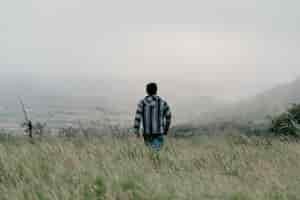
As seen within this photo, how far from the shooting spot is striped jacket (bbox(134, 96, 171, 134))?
1048 cm

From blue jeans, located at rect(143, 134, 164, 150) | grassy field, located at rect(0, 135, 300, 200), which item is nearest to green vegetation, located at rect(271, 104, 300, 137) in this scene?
blue jeans, located at rect(143, 134, 164, 150)

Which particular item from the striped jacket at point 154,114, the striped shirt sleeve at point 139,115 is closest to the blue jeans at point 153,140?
the striped jacket at point 154,114

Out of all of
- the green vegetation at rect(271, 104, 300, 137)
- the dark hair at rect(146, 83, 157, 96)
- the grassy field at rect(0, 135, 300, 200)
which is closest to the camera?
the grassy field at rect(0, 135, 300, 200)

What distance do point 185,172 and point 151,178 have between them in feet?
4.62

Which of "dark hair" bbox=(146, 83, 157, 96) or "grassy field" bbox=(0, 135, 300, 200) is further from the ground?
"dark hair" bbox=(146, 83, 157, 96)

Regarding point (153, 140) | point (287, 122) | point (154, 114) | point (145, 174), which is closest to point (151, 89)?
point (154, 114)

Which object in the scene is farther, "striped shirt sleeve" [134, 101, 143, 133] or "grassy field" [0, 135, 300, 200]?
"striped shirt sleeve" [134, 101, 143, 133]

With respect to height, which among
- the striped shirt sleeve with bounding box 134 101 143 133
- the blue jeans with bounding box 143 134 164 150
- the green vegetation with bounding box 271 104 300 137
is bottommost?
the green vegetation with bounding box 271 104 300 137

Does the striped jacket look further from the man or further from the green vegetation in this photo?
the green vegetation

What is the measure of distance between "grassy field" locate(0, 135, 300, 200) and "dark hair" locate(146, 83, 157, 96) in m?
1.09

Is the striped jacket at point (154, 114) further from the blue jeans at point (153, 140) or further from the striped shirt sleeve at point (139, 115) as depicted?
the blue jeans at point (153, 140)

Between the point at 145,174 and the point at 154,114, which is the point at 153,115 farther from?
the point at 145,174

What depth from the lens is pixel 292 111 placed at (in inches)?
1072

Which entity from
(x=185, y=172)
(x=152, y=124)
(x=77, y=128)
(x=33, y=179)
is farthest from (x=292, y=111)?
(x=33, y=179)
